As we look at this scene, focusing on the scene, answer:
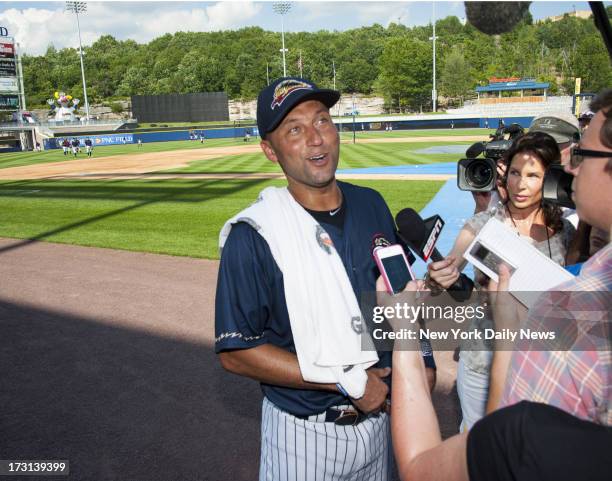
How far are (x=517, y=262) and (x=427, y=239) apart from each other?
350 millimetres

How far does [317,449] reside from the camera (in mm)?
2230

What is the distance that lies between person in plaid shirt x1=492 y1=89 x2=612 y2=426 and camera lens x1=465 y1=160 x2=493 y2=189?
2322 mm

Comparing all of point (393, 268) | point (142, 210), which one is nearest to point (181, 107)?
point (142, 210)

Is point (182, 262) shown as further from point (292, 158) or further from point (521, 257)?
point (521, 257)

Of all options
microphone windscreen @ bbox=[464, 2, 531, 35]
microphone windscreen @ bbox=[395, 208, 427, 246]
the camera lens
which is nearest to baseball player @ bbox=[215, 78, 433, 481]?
microphone windscreen @ bbox=[395, 208, 427, 246]

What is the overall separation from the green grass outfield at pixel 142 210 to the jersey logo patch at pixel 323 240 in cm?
748

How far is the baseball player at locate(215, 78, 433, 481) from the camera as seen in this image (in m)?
2.12

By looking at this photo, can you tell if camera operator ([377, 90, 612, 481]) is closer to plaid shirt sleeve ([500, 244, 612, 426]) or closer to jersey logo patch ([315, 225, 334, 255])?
plaid shirt sleeve ([500, 244, 612, 426])

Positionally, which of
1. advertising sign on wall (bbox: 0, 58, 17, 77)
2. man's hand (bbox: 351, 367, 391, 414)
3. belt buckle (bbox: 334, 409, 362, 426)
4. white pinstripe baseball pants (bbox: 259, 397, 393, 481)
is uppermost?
advertising sign on wall (bbox: 0, 58, 17, 77)

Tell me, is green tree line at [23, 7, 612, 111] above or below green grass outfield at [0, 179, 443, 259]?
above

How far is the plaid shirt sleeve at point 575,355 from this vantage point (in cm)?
101

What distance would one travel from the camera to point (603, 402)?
3.27ft

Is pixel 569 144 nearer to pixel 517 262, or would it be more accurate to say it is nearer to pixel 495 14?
pixel 517 262

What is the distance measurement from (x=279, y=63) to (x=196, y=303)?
335 ft
